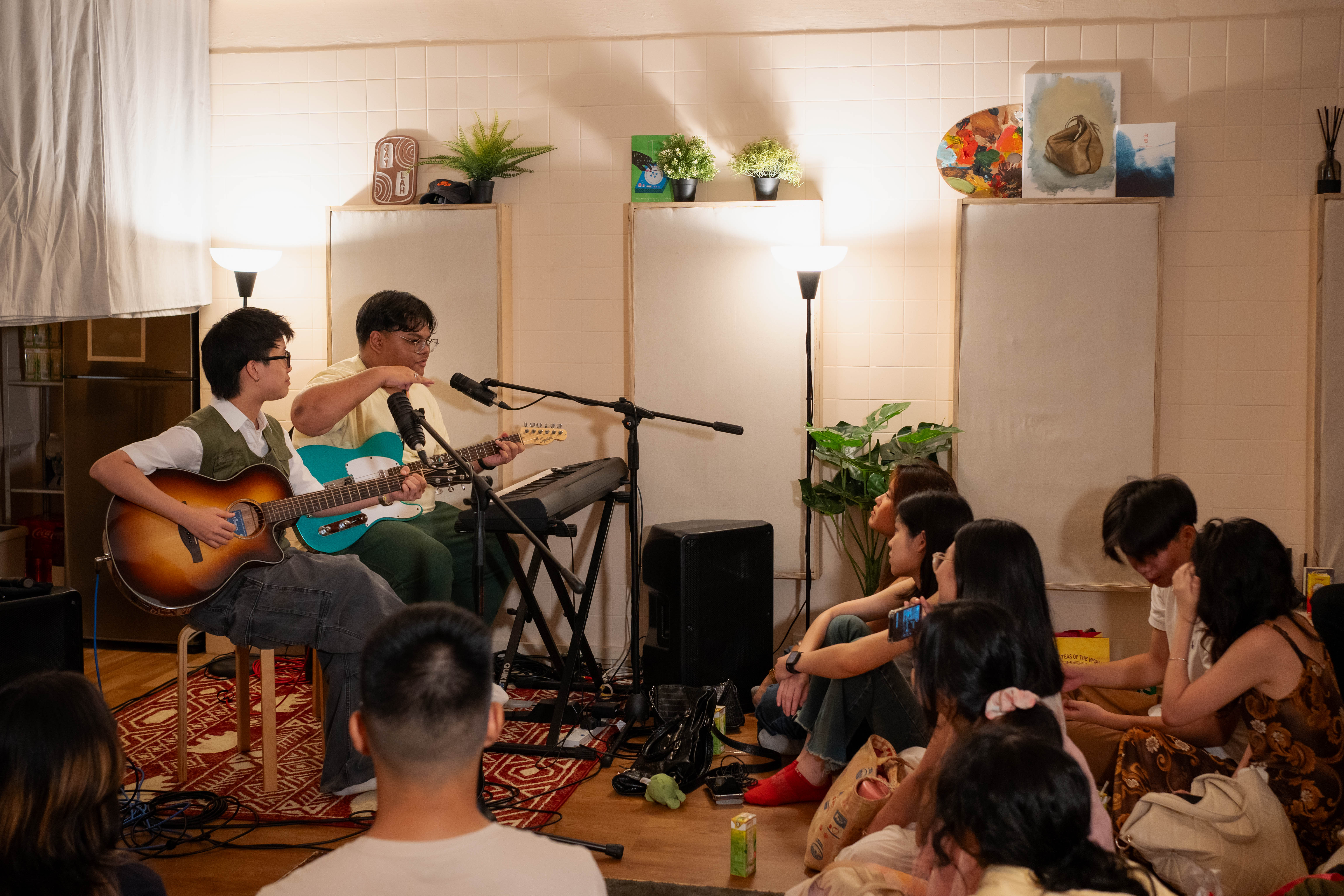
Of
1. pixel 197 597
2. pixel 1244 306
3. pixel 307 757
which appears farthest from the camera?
pixel 1244 306

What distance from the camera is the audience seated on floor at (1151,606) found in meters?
2.99

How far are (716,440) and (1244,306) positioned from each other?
221 centimetres

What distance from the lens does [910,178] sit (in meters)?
4.62

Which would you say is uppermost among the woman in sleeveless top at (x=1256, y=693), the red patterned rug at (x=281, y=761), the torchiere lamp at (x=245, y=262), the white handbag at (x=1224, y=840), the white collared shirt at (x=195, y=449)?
the torchiere lamp at (x=245, y=262)

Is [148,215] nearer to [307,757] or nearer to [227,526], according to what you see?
[227,526]

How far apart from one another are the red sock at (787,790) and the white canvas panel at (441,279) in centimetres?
219

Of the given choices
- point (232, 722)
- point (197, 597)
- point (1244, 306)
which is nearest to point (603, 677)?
point (232, 722)

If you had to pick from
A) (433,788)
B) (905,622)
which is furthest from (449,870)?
(905,622)

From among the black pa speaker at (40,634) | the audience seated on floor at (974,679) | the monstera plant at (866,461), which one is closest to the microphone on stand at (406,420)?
the black pa speaker at (40,634)

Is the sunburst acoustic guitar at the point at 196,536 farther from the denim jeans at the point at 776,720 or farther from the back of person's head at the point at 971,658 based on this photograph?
the back of person's head at the point at 971,658

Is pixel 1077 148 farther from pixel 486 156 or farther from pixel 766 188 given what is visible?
pixel 486 156

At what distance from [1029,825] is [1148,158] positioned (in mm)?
3640

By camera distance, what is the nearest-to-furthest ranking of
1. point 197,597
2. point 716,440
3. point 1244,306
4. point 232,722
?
point 197,597 < point 232,722 < point 1244,306 < point 716,440

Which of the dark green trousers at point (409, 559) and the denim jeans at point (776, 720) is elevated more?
the dark green trousers at point (409, 559)
